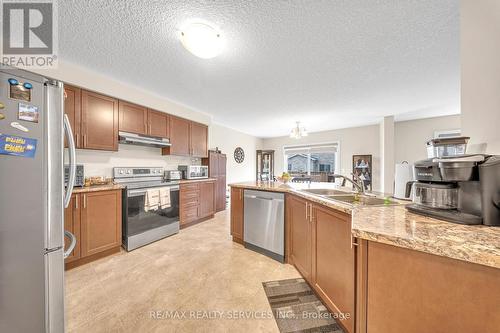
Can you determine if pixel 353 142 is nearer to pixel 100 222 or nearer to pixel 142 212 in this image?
pixel 142 212

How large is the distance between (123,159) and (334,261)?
329 cm

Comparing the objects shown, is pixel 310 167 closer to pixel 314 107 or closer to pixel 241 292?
pixel 314 107

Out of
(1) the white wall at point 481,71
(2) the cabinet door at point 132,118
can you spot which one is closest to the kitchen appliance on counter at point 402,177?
(1) the white wall at point 481,71

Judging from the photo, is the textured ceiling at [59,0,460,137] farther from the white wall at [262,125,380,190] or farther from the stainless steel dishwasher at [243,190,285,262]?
the white wall at [262,125,380,190]

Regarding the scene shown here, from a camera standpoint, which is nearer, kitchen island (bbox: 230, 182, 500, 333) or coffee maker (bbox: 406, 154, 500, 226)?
kitchen island (bbox: 230, 182, 500, 333)

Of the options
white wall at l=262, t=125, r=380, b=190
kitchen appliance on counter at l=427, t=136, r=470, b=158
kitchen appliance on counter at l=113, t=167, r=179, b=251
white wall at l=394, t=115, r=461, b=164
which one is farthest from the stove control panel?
white wall at l=394, t=115, r=461, b=164

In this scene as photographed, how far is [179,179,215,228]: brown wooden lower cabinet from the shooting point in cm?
343

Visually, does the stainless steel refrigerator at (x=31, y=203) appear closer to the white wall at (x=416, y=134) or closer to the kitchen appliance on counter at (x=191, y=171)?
the kitchen appliance on counter at (x=191, y=171)

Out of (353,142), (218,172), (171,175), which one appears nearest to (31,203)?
(171,175)

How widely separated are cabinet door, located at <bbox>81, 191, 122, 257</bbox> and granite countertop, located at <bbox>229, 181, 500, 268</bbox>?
8.88 feet

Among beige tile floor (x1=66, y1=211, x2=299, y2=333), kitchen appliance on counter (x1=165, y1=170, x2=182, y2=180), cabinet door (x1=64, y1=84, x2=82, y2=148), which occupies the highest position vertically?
cabinet door (x1=64, y1=84, x2=82, y2=148)

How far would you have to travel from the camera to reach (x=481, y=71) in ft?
3.49

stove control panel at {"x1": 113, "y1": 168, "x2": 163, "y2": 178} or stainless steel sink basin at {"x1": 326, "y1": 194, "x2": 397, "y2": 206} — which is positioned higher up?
stove control panel at {"x1": 113, "y1": 168, "x2": 163, "y2": 178}

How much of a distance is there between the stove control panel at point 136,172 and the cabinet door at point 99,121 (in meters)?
0.39
